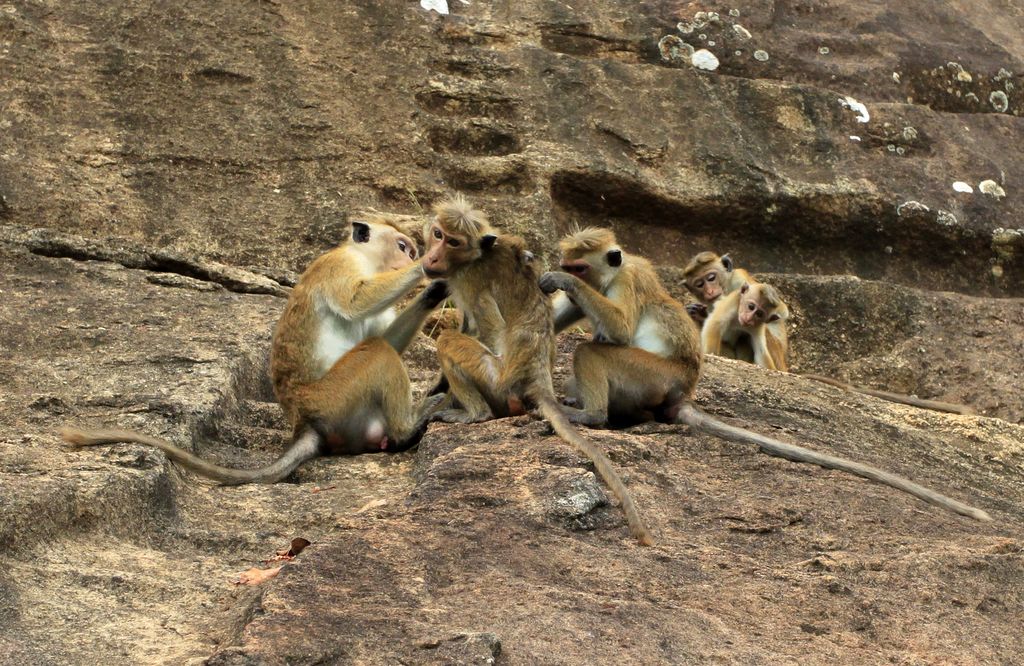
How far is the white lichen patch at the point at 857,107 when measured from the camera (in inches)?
513

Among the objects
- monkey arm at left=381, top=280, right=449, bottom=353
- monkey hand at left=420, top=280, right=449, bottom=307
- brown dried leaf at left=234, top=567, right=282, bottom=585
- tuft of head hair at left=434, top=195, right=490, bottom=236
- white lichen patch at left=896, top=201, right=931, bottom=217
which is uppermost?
tuft of head hair at left=434, top=195, right=490, bottom=236

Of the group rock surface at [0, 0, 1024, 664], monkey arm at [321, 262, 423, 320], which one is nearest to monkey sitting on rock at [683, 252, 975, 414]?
rock surface at [0, 0, 1024, 664]

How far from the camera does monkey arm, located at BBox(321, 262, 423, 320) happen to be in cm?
773

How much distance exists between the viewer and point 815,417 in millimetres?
8547

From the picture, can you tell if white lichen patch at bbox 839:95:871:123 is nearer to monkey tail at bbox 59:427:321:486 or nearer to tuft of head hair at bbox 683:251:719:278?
tuft of head hair at bbox 683:251:719:278

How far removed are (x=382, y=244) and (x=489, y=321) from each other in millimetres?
962

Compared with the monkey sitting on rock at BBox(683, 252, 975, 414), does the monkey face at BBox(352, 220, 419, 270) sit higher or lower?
higher

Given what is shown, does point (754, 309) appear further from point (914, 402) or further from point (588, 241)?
point (588, 241)

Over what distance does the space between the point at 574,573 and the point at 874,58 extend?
31.5 feet

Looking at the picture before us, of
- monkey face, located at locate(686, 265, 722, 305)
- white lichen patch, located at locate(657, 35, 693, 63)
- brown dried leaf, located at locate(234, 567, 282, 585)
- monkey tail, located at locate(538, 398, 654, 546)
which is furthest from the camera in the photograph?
white lichen patch, located at locate(657, 35, 693, 63)

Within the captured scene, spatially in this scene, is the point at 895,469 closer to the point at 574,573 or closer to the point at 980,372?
the point at 574,573

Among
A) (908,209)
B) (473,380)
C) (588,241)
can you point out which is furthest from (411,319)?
(908,209)

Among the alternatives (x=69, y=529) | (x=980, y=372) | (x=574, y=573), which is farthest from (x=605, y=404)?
(x=980, y=372)

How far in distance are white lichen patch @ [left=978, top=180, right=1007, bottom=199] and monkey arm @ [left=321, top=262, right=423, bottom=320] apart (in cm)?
689
